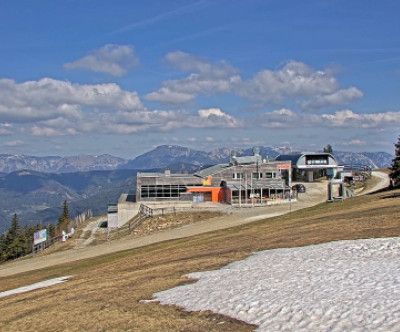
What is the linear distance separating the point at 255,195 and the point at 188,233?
2510cm

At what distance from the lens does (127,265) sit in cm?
2950

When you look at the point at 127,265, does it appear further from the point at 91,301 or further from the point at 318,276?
the point at 318,276

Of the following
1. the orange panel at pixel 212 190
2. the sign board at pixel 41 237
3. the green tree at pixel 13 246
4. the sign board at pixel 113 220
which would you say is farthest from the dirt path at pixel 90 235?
the green tree at pixel 13 246

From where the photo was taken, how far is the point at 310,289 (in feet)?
51.9

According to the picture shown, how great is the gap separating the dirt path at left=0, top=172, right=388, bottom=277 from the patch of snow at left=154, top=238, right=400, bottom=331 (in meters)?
28.2

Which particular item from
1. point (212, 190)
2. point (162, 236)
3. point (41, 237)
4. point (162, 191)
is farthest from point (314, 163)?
point (41, 237)

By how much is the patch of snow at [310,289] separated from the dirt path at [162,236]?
28190 millimetres

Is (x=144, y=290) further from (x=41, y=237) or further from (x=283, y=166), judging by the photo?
(x=283, y=166)

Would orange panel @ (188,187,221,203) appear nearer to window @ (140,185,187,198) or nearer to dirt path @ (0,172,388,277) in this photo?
window @ (140,185,187,198)

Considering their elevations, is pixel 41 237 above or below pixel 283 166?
below

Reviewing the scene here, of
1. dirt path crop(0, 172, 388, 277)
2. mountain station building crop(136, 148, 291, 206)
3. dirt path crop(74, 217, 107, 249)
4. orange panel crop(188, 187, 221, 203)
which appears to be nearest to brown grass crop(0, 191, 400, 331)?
dirt path crop(0, 172, 388, 277)

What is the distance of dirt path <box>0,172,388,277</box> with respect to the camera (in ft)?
155

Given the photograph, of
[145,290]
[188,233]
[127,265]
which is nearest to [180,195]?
[188,233]

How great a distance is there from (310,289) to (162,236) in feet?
124
